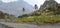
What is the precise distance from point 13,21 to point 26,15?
61 centimetres

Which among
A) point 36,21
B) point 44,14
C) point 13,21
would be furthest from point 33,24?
point 13,21

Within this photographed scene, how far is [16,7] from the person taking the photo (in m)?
6.72

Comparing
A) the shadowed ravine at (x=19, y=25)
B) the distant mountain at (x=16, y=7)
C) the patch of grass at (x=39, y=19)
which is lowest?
the shadowed ravine at (x=19, y=25)

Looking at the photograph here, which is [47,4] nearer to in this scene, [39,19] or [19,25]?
[39,19]

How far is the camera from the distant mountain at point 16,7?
21.8 ft

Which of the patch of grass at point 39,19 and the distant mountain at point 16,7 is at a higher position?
the distant mountain at point 16,7

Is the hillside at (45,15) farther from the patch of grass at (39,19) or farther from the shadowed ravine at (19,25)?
the shadowed ravine at (19,25)

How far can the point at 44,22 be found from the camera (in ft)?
18.9

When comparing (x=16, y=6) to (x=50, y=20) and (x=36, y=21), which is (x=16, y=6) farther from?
(x=50, y=20)

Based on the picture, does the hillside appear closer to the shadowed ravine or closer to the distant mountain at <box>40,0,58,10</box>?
the distant mountain at <box>40,0,58,10</box>

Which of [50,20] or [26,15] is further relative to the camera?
[26,15]

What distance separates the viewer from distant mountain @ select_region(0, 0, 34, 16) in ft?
21.8

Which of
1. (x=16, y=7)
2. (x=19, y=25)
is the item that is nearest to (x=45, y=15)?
(x=19, y=25)

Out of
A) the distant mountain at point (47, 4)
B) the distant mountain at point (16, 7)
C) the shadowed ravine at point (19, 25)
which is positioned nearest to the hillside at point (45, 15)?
the distant mountain at point (47, 4)
